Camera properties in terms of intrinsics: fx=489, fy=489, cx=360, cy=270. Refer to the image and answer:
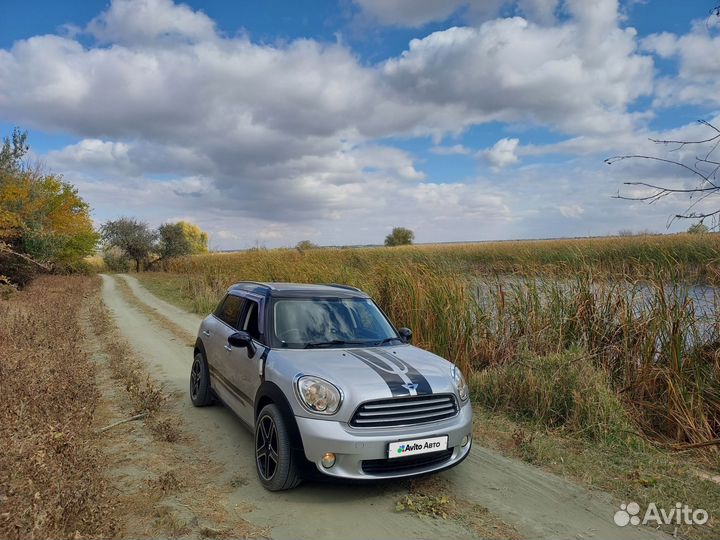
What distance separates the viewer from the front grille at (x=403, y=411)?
12.2 feet

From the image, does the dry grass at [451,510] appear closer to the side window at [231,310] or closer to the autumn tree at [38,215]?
the side window at [231,310]

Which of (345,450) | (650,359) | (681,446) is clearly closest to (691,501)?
(681,446)

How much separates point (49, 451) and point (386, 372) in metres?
2.75

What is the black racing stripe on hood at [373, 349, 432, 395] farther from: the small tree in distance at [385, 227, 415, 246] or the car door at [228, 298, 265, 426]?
the small tree in distance at [385, 227, 415, 246]

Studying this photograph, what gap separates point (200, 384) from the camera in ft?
21.1

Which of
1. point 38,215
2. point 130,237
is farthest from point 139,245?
point 38,215

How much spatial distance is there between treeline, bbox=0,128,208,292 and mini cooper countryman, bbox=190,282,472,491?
6.68m

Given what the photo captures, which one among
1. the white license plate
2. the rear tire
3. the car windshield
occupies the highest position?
the car windshield

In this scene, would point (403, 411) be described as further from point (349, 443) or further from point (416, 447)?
point (349, 443)

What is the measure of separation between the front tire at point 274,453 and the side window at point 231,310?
5.53 ft

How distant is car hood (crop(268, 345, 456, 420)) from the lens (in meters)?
3.78

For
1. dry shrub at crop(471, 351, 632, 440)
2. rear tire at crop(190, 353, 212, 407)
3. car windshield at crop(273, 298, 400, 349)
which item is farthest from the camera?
rear tire at crop(190, 353, 212, 407)

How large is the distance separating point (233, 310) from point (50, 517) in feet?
10.3

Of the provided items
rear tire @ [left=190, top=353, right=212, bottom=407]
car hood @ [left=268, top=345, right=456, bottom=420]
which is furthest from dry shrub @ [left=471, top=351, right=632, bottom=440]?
rear tire @ [left=190, top=353, right=212, bottom=407]
